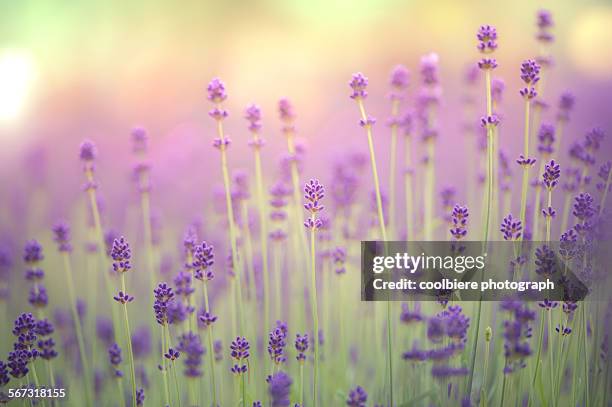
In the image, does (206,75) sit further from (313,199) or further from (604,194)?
(604,194)

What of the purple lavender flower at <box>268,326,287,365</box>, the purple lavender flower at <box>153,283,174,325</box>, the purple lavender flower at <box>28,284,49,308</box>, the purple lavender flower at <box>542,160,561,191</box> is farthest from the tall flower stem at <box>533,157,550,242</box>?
the purple lavender flower at <box>28,284,49,308</box>

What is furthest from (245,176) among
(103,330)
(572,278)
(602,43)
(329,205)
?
(602,43)

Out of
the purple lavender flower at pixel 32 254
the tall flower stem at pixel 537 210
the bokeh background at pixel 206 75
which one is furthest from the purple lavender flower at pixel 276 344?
the bokeh background at pixel 206 75

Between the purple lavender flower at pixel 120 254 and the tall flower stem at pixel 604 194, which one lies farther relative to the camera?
the tall flower stem at pixel 604 194

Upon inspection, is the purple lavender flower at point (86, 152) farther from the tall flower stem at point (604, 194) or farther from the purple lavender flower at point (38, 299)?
the tall flower stem at point (604, 194)

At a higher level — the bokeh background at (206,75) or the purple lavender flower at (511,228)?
the bokeh background at (206,75)

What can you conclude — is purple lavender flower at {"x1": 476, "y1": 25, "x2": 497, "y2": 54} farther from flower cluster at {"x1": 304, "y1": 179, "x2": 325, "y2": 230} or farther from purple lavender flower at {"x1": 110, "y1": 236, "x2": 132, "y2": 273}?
purple lavender flower at {"x1": 110, "y1": 236, "x2": 132, "y2": 273}
